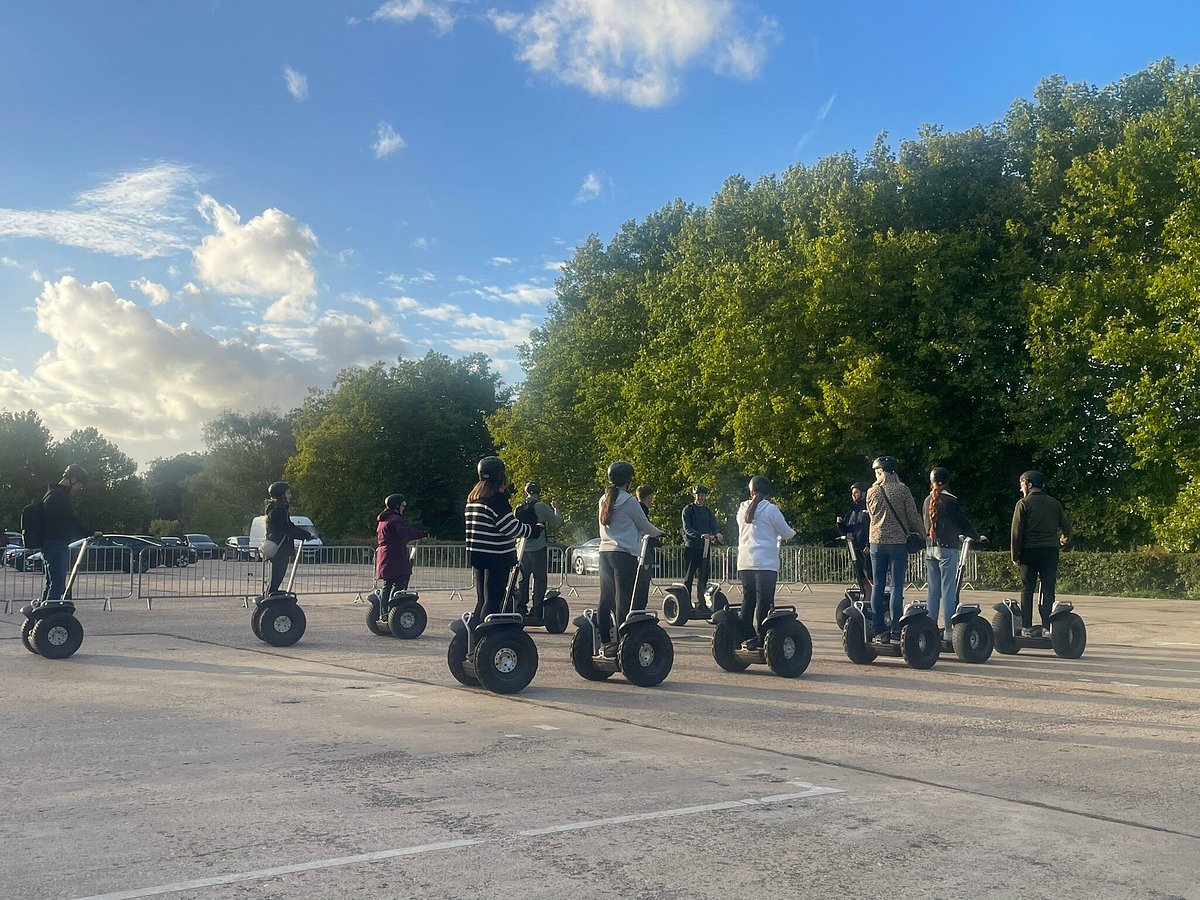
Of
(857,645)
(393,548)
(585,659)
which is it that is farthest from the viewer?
(393,548)

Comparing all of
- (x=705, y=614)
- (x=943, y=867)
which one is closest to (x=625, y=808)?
(x=943, y=867)

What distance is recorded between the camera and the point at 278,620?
13.4m

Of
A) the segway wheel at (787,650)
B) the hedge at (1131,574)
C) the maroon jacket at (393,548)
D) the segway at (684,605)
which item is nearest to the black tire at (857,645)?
the segway wheel at (787,650)

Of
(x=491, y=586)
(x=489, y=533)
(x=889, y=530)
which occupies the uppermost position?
(x=889, y=530)

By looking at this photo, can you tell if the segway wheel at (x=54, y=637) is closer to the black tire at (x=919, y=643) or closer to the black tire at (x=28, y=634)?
the black tire at (x=28, y=634)

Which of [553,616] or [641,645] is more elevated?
[641,645]

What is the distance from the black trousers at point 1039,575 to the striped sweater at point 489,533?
6.67 m

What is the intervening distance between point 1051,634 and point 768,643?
4065 millimetres

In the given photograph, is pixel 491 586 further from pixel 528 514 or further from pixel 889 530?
pixel 528 514

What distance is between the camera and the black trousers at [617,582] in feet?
32.6

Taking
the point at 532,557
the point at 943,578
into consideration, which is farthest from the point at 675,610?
the point at 943,578

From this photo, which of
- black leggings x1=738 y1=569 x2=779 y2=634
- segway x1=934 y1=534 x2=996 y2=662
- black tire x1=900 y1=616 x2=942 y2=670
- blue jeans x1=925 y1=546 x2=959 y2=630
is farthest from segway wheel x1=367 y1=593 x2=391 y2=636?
segway x1=934 y1=534 x2=996 y2=662

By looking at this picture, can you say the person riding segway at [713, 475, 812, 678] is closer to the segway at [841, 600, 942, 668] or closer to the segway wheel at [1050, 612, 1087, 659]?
the segway at [841, 600, 942, 668]

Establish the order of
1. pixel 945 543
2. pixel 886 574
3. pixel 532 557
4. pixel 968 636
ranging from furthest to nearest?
pixel 532 557 < pixel 945 543 < pixel 968 636 < pixel 886 574
